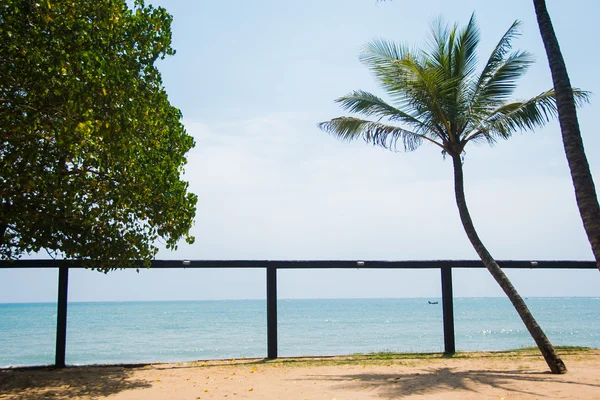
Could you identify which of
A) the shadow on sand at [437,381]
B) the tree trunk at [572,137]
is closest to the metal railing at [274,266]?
the shadow on sand at [437,381]

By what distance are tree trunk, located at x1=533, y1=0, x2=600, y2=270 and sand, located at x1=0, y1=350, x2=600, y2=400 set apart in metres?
1.98

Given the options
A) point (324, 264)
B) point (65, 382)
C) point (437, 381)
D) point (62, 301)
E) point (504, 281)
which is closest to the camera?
point (437, 381)

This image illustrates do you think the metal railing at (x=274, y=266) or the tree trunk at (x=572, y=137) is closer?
the tree trunk at (x=572, y=137)

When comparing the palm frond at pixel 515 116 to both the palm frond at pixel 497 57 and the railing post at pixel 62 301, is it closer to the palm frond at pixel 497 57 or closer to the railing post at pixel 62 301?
the palm frond at pixel 497 57

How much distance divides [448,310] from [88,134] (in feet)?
23.9

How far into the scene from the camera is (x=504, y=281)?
323 inches

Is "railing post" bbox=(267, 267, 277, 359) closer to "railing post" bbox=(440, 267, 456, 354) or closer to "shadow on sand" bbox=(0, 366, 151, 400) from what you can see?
"shadow on sand" bbox=(0, 366, 151, 400)

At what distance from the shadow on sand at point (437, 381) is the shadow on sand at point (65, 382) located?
2.65m

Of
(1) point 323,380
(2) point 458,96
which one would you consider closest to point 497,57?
(2) point 458,96

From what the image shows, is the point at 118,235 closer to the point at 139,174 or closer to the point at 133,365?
the point at 139,174

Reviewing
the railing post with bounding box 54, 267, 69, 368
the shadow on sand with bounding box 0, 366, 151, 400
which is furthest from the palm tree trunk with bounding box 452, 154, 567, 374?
the railing post with bounding box 54, 267, 69, 368

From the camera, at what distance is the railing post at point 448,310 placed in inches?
406

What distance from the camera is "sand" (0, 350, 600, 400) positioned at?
6.46 m

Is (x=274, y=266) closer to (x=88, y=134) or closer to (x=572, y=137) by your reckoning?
(x=88, y=134)
